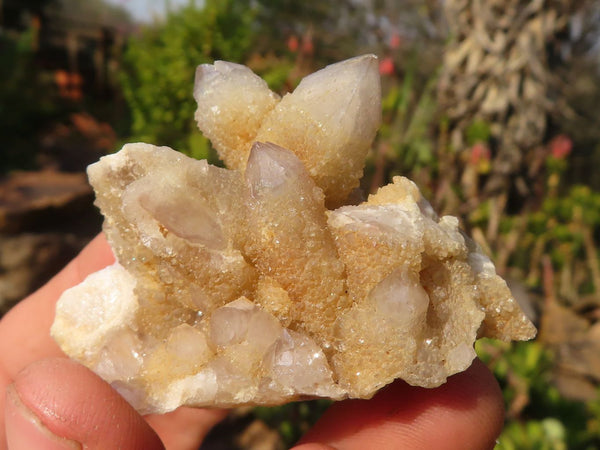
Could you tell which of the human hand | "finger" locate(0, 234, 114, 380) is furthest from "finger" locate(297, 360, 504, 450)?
"finger" locate(0, 234, 114, 380)

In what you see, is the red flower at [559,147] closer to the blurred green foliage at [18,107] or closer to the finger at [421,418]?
the finger at [421,418]

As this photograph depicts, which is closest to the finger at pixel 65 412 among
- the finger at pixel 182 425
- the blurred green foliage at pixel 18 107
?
the finger at pixel 182 425

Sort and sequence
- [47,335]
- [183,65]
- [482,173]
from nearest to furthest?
1. [47,335]
2. [183,65]
3. [482,173]

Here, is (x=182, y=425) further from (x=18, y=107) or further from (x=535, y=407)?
(x=18, y=107)

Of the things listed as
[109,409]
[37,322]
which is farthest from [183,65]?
[109,409]

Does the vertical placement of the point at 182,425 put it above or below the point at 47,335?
below

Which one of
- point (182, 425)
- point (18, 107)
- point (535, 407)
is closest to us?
point (182, 425)

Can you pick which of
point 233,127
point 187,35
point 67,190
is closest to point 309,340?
point 233,127
